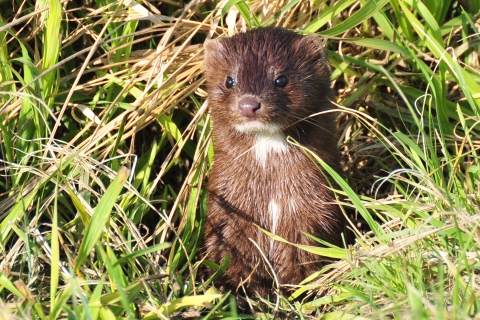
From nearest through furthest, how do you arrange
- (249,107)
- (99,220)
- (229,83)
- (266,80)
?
1. (99,220)
2. (249,107)
3. (266,80)
4. (229,83)

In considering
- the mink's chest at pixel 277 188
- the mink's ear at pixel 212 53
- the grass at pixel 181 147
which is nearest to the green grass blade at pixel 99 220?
the grass at pixel 181 147

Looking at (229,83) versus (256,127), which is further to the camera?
(229,83)

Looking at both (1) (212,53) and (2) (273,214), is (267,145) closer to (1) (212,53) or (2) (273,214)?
(2) (273,214)

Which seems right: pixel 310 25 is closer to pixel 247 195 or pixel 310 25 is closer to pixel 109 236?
pixel 247 195

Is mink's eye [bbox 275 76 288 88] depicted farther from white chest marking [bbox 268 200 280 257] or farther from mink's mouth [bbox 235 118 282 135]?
white chest marking [bbox 268 200 280 257]

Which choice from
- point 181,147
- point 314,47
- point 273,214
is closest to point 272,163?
point 273,214

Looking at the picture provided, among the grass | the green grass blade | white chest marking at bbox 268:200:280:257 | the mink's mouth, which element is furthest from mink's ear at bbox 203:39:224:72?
the green grass blade

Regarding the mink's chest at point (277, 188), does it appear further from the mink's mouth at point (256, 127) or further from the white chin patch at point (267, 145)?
A: the mink's mouth at point (256, 127)
